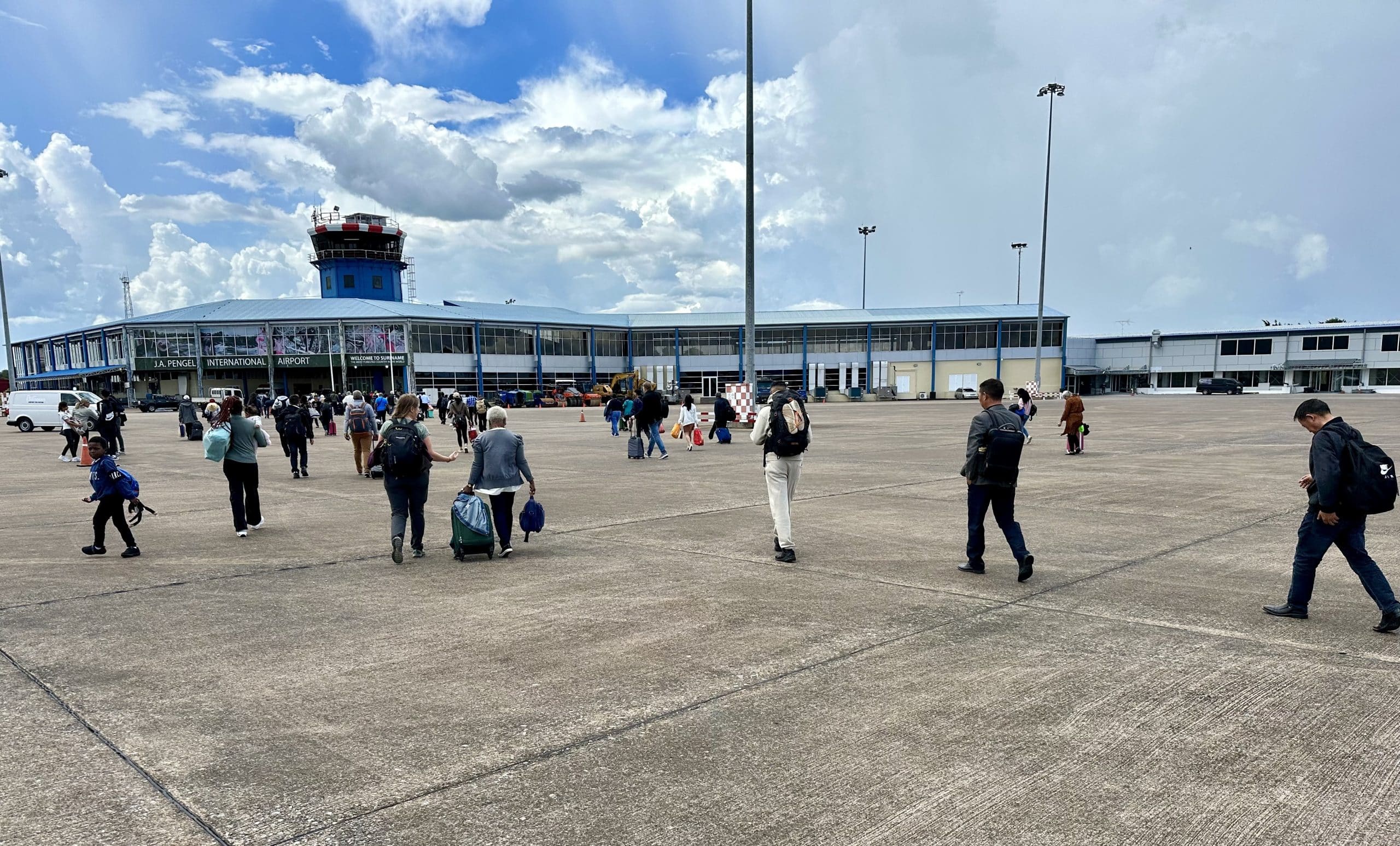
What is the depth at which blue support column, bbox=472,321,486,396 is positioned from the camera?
70500 millimetres

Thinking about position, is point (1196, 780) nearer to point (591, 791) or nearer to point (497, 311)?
point (591, 791)

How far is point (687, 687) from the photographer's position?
455cm

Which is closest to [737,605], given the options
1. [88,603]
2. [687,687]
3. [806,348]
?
[687,687]

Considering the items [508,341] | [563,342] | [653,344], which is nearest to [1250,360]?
[653,344]

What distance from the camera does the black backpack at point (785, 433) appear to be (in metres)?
7.59

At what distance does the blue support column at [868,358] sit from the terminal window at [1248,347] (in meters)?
37.1

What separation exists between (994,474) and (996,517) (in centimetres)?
43

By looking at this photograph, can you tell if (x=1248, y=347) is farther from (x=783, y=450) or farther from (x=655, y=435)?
(x=783, y=450)

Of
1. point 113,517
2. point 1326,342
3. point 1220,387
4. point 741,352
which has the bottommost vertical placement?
Result: point 1220,387

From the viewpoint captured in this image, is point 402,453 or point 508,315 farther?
point 508,315

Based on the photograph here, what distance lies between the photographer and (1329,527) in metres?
5.39

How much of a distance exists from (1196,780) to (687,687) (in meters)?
2.45

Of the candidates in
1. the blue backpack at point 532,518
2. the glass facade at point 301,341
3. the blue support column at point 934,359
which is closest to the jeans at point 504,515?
the blue backpack at point 532,518

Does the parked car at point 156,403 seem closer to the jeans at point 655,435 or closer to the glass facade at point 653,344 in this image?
the glass facade at point 653,344
